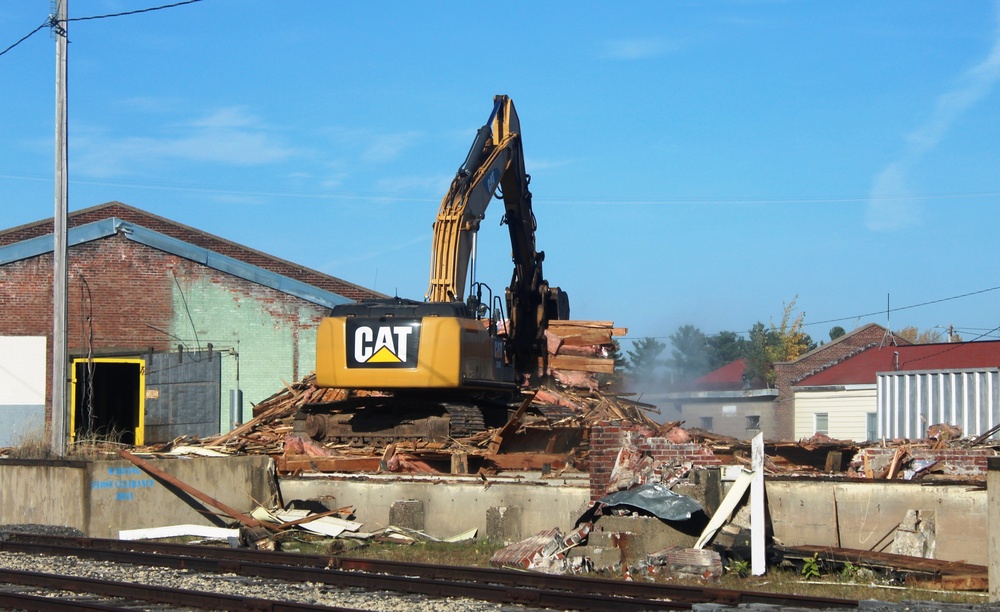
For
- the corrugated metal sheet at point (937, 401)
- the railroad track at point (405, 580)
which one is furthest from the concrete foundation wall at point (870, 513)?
the corrugated metal sheet at point (937, 401)

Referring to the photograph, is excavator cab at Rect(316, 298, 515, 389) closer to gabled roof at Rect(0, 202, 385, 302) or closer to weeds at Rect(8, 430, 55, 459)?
weeds at Rect(8, 430, 55, 459)

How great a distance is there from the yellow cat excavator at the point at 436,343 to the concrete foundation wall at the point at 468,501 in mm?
2994

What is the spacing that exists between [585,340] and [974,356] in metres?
18.3

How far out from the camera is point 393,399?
1941cm

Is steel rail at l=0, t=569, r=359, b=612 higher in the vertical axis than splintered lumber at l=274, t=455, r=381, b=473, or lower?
lower

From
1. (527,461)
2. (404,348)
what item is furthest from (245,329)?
(527,461)

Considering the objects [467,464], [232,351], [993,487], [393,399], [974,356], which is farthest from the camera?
[974,356]

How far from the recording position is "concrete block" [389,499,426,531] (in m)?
14.4

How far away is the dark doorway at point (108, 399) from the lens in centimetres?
2655

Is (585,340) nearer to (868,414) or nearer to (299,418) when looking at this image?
(299,418)

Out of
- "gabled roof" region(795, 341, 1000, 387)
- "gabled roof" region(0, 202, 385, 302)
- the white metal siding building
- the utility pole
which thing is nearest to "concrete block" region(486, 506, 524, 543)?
the utility pole

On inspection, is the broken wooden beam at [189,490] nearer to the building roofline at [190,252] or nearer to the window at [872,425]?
the building roofline at [190,252]

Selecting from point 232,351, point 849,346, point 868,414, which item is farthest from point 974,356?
point 232,351

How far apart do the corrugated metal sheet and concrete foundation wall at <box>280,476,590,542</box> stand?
1623cm
